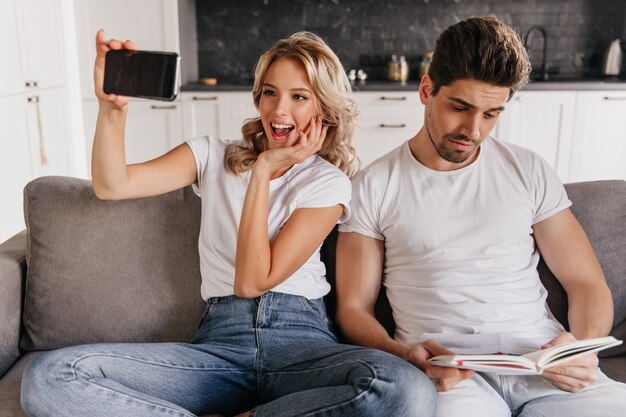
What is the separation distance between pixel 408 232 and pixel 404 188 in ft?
0.37

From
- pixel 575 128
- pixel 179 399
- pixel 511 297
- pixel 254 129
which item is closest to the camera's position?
pixel 179 399

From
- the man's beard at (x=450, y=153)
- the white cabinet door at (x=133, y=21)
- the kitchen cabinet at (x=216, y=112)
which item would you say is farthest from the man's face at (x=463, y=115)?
the white cabinet door at (x=133, y=21)

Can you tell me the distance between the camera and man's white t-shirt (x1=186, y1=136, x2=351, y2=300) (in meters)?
1.54

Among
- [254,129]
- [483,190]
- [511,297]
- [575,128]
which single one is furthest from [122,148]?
[575,128]

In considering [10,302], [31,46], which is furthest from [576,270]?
[31,46]

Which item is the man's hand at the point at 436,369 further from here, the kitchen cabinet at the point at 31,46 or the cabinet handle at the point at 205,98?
the cabinet handle at the point at 205,98

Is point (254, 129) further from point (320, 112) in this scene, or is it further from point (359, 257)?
point (359, 257)

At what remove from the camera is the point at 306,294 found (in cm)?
155

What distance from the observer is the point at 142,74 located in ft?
4.19

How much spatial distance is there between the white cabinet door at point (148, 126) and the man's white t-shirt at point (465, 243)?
288 centimetres

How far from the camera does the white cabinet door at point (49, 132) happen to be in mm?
3764

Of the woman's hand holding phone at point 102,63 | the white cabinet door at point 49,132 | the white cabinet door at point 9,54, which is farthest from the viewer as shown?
the white cabinet door at point 49,132

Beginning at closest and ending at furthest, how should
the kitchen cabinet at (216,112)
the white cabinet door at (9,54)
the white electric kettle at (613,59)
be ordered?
the white cabinet door at (9,54)
the kitchen cabinet at (216,112)
the white electric kettle at (613,59)

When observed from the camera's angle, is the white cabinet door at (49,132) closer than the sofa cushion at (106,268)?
A: No
